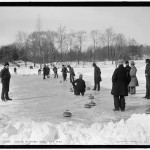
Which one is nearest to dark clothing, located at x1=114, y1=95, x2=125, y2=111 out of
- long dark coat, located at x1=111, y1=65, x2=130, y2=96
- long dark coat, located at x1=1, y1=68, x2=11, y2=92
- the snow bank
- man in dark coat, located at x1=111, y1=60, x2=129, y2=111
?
man in dark coat, located at x1=111, y1=60, x2=129, y2=111

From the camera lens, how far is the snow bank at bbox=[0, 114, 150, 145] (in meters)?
5.53

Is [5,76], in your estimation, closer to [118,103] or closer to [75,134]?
[118,103]

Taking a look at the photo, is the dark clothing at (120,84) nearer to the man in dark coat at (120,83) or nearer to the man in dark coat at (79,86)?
the man in dark coat at (120,83)

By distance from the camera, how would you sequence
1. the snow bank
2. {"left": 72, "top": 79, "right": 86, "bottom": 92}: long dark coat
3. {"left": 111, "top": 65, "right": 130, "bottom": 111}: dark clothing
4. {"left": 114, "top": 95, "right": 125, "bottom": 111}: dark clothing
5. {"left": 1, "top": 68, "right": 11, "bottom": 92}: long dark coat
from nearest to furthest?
the snow bank, {"left": 111, "top": 65, "right": 130, "bottom": 111}: dark clothing, {"left": 114, "top": 95, "right": 125, "bottom": 111}: dark clothing, {"left": 1, "top": 68, "right": 11, "bottom": 92}: long dark coat, {"left": 72, "top": 79, "right": 86, "bottom": 92}: long dark coat

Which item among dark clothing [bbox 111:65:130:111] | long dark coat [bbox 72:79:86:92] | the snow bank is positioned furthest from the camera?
long dark coat [bbox 72:79:86:92]

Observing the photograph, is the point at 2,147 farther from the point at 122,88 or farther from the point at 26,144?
the point at 122,88

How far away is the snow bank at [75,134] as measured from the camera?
5.53 metres

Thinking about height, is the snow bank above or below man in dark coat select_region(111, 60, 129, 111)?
below

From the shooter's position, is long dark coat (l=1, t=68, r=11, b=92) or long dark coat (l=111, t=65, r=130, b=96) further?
long dark coat (l=1, t=68, r=11, b=92)

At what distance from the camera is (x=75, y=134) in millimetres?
5914

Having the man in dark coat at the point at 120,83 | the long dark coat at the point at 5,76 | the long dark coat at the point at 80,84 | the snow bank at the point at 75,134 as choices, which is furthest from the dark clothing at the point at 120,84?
the long dark coat at the point at 5,76

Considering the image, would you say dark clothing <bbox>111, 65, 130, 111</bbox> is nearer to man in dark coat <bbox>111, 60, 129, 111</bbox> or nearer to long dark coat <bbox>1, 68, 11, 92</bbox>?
man in dark coat <bbox>111, 60, 129, 111</bbox>

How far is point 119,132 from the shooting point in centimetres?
602

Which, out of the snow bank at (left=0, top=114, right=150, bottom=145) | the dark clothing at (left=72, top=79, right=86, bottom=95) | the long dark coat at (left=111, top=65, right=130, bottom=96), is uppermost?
the long dark coat at (left=111, top=65, right=130, bottom=96)
